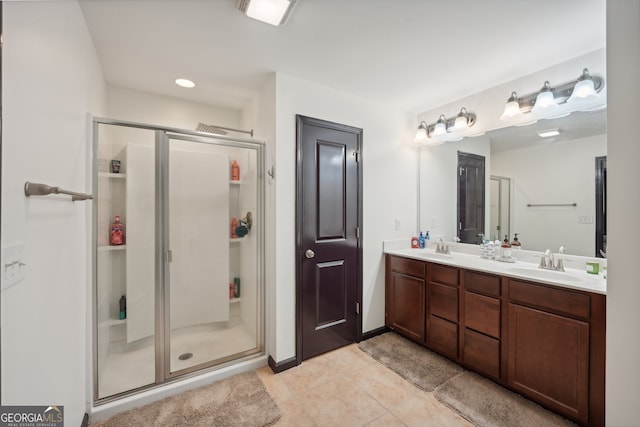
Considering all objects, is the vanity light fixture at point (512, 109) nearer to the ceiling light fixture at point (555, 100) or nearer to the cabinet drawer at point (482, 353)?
the ceiling light fixture at point (555, 100)

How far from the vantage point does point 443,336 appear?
7.59ft

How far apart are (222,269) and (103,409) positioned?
115 centimetres

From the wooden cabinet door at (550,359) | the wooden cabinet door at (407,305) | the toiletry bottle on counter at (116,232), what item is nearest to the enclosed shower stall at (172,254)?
the toiletry bottle on counter at (116,232)

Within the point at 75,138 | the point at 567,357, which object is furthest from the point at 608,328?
the point at 75,138

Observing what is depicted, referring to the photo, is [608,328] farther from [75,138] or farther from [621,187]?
[75,138]

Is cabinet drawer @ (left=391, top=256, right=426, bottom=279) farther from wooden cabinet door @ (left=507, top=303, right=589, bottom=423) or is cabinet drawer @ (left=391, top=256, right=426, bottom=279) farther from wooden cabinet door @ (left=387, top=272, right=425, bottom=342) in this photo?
wooden cabinet door @ (left=507, top=303, right=589, bottom=423)

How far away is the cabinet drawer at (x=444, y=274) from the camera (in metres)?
2.23

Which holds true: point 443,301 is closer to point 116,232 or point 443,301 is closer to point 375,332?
point 375,332

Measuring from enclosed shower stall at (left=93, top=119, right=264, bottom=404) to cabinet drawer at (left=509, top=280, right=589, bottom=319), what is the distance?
6.54ft

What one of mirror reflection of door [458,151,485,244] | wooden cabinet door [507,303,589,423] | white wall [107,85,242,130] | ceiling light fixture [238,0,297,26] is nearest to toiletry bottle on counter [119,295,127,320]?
white wall [107,85,242,130]

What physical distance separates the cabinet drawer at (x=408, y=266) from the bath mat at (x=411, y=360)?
69cm

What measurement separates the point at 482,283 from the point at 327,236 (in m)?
1.31

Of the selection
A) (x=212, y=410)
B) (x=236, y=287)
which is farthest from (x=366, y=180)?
(x=212, y=410)

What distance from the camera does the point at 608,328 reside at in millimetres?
1341
